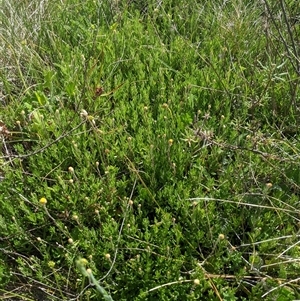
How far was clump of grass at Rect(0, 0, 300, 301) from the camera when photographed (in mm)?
1609

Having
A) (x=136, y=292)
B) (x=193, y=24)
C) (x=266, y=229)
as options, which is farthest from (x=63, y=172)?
(x=193, y=24)

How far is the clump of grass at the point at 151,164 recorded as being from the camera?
1.61 m

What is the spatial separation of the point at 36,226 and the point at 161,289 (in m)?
0.60

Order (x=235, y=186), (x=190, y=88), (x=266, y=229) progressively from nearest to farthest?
(x=266, y=229), (x=235, y=186), (x=190, y=88)

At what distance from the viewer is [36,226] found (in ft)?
6.07

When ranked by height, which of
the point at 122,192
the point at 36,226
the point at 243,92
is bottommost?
the point at 36,226

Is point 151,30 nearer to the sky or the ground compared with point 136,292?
nearer to the sky

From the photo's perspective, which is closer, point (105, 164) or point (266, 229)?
point (266, 229)

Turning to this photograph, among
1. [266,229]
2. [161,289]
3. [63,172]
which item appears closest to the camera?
[161,289]

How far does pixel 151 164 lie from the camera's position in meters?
1.89

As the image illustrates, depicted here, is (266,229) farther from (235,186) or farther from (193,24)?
(193,24)

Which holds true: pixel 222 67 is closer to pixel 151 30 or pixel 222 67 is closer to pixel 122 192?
pixel 151 30

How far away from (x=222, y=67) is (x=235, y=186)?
2.61ft

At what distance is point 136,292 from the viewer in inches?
63.1
